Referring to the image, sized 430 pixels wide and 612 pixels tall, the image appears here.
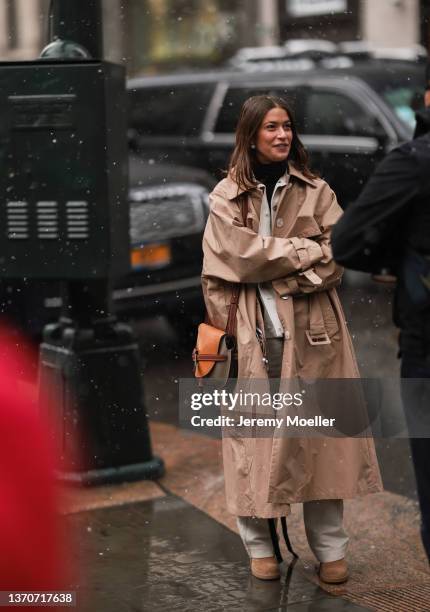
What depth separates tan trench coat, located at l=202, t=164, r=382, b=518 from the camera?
4344 mm

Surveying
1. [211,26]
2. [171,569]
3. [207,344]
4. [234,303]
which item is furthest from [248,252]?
[211,26]

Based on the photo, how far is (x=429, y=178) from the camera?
3494 mm

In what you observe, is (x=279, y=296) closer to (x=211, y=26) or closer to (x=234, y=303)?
(x=234, y=303)

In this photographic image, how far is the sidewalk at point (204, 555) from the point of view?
4.55 metres

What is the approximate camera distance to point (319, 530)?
15.1ft

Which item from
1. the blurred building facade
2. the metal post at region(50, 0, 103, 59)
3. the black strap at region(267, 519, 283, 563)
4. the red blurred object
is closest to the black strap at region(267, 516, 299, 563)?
the black strap at region(267, 519, 283, 563)

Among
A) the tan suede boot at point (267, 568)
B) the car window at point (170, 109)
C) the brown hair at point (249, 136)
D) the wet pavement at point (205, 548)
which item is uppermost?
the brown hair at point (249, 136)

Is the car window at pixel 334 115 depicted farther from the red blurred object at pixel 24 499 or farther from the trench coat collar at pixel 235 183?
the red blurred object at pixel 24 499

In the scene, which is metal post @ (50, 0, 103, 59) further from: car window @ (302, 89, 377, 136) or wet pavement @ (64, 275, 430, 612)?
car window @ (302, 89, 377, 136)

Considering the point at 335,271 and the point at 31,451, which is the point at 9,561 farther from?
the point at 335,271

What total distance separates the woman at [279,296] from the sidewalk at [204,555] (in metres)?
0.38

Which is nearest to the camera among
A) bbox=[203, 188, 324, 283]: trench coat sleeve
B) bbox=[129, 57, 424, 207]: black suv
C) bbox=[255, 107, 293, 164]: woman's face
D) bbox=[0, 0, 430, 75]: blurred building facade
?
bbox=[203, 188, 324, 283]: trench coat sleeve

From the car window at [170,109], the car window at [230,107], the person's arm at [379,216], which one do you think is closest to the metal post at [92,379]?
the person's arm at [379,216]

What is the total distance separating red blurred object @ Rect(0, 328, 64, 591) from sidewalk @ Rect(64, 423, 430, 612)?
1694 mm
